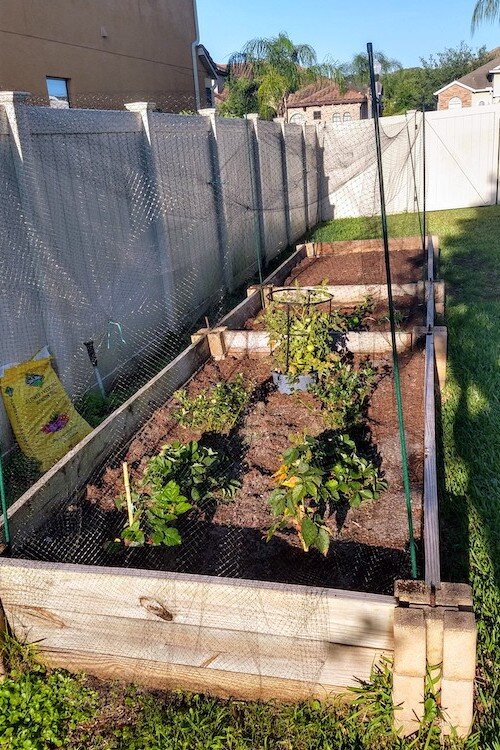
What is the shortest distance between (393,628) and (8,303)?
3.00 m

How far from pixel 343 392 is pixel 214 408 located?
805 millimetres

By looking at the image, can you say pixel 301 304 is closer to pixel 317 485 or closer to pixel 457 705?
pixel 317 485

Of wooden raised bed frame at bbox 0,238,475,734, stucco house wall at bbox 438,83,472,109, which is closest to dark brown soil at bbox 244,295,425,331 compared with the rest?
wooden raised bed frame at bbox 0,238,475,734

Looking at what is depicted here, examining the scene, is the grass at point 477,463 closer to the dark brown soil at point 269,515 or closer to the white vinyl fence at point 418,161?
the dark brown soil at point 269,515

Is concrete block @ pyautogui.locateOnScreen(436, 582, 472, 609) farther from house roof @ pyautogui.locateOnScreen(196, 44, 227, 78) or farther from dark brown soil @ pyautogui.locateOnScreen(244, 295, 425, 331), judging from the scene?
house roof @ pyautogui.locateOnScreen(196, 44, 227, 78)

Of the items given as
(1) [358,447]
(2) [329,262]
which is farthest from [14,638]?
(2) [329,262]

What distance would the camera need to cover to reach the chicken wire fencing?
281 centimetres

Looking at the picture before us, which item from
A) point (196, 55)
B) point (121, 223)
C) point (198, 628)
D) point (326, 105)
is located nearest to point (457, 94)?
point (326, 105)

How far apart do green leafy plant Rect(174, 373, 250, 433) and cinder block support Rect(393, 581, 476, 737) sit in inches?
78.7

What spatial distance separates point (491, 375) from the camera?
4.53 meters

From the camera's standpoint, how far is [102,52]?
34.9 ft

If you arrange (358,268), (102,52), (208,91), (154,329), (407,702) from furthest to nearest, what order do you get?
1. (208,91)
2. (102,52)
3. (358,268)
4. (154,329)
5. (407,702)

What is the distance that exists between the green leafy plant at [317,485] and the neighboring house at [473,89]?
3709 cm

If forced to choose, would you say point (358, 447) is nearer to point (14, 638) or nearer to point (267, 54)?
point (14, 638)
